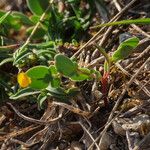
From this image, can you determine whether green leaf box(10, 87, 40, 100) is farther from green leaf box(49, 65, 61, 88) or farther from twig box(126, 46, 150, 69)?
twig box(126, 46, 150, 69)

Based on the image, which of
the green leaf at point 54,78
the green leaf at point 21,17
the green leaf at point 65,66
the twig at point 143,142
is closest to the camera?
the twig at point 143,142

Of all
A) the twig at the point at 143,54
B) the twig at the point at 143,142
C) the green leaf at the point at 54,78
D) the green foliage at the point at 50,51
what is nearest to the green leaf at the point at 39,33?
the green foliage at the point at 50,51

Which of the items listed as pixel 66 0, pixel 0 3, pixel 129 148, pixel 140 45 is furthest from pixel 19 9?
pixel 129 148

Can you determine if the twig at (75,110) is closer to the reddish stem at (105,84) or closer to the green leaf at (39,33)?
the reddish stem at (105,84)

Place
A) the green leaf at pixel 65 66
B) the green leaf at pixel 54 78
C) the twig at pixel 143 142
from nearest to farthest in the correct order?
1. the twig at pixel 143 142
2. the green leaf at pixel 65 66
3. the green leaf at pixel 54 78

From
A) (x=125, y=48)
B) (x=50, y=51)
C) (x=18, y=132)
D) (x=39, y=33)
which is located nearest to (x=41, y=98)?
(x=18, y=132)
